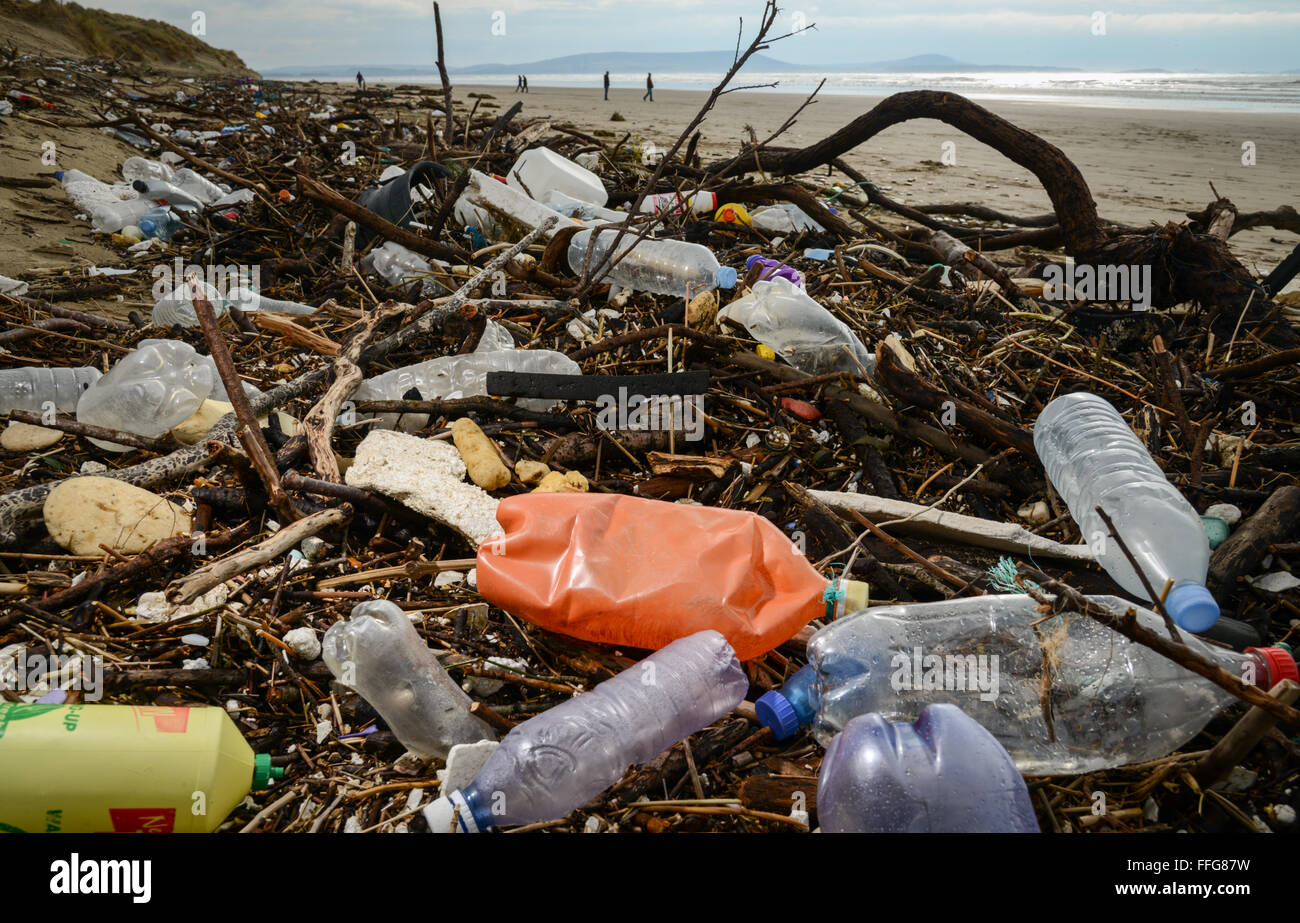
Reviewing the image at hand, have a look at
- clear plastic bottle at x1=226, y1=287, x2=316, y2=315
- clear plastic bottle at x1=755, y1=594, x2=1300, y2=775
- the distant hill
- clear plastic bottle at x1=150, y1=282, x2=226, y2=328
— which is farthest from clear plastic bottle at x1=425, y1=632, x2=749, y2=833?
the distant hill

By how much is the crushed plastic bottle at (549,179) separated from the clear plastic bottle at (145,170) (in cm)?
295

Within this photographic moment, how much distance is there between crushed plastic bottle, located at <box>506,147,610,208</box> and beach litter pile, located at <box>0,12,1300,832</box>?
119cm

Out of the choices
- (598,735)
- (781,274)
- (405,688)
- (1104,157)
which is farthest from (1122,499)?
(1104,157)

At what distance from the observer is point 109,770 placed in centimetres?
125

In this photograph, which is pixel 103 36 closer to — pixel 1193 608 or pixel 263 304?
pixel 263 304

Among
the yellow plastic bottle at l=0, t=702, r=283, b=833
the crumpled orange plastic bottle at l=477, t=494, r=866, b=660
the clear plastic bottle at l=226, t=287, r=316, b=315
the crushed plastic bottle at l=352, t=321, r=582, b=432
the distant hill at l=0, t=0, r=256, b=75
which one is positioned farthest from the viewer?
the distant hill at l=0, t=0, r=256, b=75

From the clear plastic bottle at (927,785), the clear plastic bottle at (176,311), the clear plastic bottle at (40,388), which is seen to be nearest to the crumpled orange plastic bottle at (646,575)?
the clear plastic bottle at (927,785)

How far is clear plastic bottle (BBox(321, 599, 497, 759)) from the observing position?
150 cm

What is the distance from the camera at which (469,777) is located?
55.1 inches

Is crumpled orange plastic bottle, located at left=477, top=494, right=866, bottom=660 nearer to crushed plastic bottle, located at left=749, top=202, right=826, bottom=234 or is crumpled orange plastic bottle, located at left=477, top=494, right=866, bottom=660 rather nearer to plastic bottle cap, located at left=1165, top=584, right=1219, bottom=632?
plastic bottle cap, located at left=1165, top=584, right=1219, bottom=632

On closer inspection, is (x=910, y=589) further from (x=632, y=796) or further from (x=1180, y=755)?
(x=632, y=796)

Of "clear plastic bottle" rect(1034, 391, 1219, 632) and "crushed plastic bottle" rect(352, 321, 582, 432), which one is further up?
"crushed plastic bottle" rect(352, 321, 582, 432)

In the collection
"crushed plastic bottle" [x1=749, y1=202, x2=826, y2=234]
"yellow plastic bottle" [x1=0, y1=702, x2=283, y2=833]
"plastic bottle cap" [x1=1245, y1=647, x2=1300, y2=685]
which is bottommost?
"yellow plastic bottle" [x1=0, y1=702, x2=283, y2=833]

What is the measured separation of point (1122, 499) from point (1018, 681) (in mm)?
669
